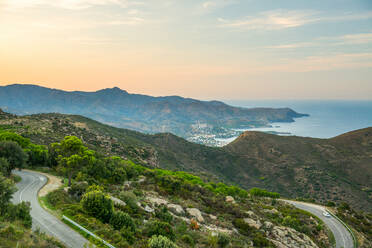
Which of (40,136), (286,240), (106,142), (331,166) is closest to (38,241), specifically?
(286,240)

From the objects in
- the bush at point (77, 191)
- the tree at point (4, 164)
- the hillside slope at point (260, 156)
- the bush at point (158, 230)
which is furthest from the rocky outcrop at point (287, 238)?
the hillside slope at point (260, 156)

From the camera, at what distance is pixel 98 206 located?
1434cm

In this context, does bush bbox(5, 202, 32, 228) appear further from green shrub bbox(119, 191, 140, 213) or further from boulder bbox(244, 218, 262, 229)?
boulder bbox(244, 218, 262, 229)

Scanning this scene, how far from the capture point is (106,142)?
63.9 meters

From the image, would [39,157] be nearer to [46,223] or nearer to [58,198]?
[58,198]

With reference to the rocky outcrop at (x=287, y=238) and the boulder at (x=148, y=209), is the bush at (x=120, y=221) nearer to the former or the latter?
the boulder at (x=148, y=209)

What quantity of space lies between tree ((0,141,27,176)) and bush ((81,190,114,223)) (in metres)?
16.1

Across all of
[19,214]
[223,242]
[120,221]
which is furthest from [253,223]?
[19,214]

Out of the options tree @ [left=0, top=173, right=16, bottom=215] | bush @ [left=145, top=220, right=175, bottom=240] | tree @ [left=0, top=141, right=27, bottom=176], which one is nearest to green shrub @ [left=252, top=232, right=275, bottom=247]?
bush @ [left=145, top=220, right=175, bottom=240]

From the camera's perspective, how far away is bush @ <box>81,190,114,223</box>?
1423cm

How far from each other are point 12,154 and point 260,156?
9647 centimetres

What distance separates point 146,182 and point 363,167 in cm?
8896

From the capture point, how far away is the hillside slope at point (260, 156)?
203 feet

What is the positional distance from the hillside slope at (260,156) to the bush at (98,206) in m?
36.9
